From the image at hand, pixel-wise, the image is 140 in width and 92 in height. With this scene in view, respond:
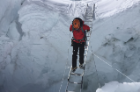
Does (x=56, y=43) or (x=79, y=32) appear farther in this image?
(x=56, y=43)

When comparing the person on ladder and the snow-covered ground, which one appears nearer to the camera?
the person on ladder

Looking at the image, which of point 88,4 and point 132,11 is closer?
point 132,11

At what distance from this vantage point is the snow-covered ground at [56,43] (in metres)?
4.43

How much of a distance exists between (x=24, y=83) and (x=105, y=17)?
3.82 metres

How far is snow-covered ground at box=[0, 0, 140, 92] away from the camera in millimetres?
4426

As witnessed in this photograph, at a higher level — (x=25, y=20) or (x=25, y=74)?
(x=25, y=20)

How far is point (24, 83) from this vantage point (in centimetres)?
510

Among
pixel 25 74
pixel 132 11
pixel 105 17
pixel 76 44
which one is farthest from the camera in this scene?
pixel 25 74

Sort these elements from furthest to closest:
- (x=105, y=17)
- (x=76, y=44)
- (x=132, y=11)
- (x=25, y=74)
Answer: (x=25, y=74) < (x=105, y=17) < (x=132, y=11) < (x=76, y=44)

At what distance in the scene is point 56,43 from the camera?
494 centimetres

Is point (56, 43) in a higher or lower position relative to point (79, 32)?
lower

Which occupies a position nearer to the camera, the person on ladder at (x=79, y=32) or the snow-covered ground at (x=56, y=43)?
the person on ladder at (x=79, y=32)

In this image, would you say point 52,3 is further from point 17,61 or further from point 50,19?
point 17,61

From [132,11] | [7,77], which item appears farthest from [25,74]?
[132,11]
